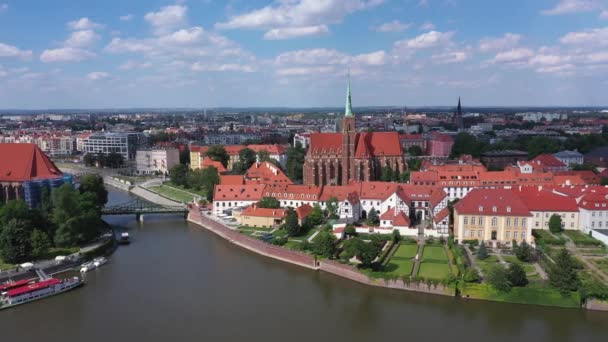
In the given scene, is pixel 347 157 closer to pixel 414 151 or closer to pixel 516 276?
pixel 516 276

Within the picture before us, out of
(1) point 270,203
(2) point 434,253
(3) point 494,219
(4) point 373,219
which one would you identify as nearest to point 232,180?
(1) point 270,203

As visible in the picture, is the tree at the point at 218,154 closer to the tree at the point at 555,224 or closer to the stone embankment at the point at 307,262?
the stone embankment at the point at 307,262

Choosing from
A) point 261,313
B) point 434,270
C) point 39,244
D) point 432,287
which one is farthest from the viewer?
point 39,244

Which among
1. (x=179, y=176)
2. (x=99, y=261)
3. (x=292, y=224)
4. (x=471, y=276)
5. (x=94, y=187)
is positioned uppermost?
(x=94, y=187)

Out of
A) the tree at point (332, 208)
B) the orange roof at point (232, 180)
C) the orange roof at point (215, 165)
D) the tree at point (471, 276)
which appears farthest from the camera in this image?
the orange roof at point (215, 165)

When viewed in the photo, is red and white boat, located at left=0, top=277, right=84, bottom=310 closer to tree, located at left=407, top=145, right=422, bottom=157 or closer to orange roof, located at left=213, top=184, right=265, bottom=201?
orange roof, located at left=213, top=184, right=265, bottom=201

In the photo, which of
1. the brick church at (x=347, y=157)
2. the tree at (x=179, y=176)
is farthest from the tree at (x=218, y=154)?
the brick church at (x=347, y=157)
